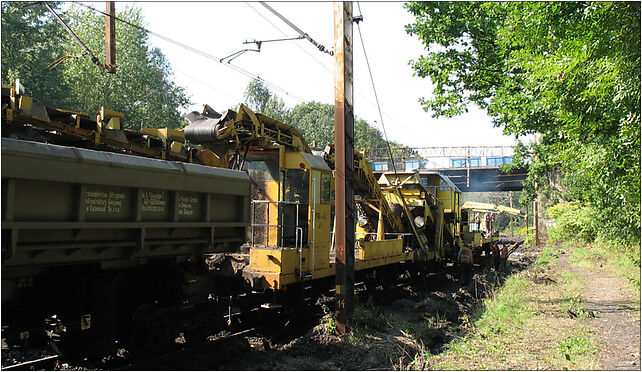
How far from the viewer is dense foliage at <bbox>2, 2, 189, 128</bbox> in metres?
24.5

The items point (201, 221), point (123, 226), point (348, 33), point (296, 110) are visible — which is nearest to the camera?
point (123, 226)

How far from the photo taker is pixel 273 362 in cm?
755

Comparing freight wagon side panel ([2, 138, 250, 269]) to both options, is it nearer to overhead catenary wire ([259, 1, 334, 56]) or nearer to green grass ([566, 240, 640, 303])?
overhead catenary wire ([259, 1, 334, 56])

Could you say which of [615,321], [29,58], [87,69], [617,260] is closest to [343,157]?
[615,321]

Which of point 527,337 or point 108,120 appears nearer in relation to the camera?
point 108,120

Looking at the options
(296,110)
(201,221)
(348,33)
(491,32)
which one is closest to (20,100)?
(201,221)

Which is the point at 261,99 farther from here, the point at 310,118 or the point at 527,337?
the point at 527,337

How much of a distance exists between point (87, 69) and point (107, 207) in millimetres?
27274

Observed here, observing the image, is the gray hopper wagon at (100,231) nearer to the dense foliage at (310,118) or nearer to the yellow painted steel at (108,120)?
the yellow painted steel at (108,120)

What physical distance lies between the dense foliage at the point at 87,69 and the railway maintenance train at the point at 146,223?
1735 cm

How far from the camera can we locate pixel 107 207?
561cm

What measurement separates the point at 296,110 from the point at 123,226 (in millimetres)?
71309

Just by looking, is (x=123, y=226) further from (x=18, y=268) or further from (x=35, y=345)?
(x=35, y=345)

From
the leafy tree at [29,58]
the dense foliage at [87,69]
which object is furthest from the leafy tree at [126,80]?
the leafy tree at [29,58]
